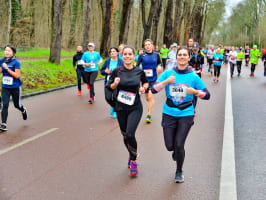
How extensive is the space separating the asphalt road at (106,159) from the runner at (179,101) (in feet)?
1.99

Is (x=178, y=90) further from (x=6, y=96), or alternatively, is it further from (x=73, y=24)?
(x=73, y=24)

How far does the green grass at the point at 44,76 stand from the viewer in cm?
1382

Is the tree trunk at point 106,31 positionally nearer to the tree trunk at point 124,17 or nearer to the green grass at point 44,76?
the tree trunk at point 124,17

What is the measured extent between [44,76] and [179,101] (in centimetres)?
1212

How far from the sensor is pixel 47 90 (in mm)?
13547

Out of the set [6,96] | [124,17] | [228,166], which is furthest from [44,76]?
[124,17]

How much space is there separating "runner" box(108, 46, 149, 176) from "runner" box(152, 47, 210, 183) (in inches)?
16.3

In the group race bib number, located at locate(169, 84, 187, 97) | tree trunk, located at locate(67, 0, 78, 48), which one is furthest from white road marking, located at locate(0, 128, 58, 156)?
tree trunk, located at locate(67, 0, 78, 48)

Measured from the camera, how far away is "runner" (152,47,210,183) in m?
4.52

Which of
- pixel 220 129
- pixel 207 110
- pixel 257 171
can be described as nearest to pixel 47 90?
pixel 207 110

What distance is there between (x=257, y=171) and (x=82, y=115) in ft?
16.8

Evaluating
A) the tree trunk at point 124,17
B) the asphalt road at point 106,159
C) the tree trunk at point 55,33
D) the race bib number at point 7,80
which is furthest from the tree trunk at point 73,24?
the race bib number at point 7,80

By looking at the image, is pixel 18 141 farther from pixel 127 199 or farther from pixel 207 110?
pixel 207 110

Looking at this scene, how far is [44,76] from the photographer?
15.7 m
